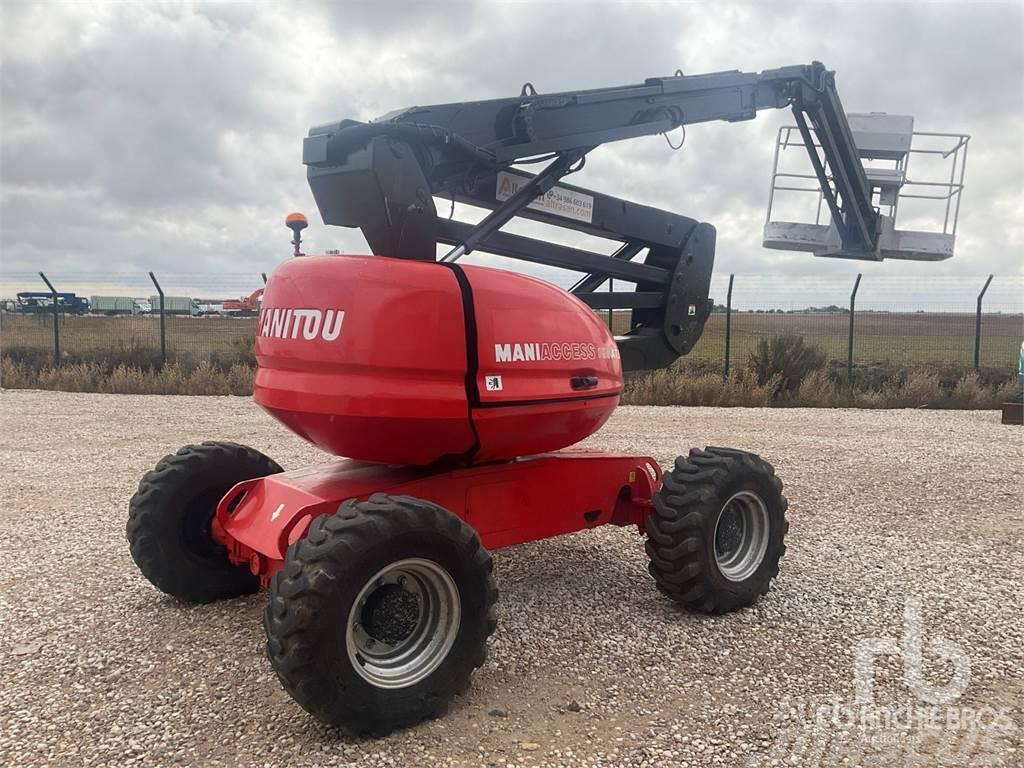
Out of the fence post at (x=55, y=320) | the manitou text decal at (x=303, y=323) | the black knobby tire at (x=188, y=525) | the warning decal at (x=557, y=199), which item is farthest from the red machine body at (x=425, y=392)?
the fence post at (x=55, y=320)

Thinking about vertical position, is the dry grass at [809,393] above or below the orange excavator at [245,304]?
below

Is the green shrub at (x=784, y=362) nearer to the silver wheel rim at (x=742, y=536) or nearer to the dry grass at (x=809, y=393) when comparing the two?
the dry grass at (x=809, y=393)

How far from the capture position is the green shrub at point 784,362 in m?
14.2

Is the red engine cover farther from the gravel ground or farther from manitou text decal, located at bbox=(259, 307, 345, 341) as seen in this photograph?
the gravel ground

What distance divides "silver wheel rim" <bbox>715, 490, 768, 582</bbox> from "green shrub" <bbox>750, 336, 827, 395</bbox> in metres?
10.1

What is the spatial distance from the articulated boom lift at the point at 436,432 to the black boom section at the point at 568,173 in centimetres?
1

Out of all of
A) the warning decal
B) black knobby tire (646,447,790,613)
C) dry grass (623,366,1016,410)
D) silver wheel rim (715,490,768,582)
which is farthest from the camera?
dry grass (623,366,1016,410)

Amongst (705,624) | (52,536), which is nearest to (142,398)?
(52,536)

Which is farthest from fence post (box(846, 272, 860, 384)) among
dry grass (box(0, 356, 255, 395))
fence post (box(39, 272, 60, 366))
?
fence post (box(39, 272, 60, 366))

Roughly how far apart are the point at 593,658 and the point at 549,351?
1.48 meters

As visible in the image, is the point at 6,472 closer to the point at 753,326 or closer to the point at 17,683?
the point at 17,683

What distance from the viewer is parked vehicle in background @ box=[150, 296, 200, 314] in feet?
53.8

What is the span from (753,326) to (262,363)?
563 inches

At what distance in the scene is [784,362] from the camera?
566 inches
